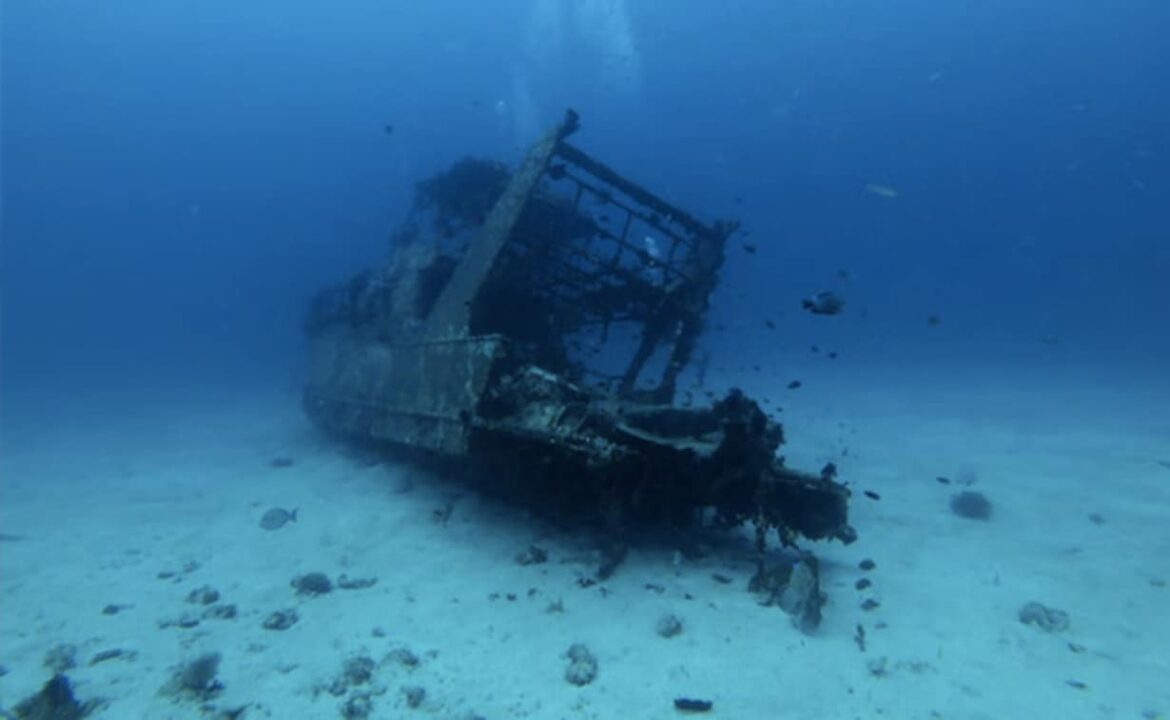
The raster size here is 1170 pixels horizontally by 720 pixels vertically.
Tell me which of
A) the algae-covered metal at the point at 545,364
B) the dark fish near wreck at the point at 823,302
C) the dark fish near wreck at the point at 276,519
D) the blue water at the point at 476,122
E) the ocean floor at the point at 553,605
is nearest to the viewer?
the ocean floor at the point at 553,605

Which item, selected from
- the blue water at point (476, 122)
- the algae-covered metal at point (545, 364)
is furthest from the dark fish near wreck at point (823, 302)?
the blue water at point (476, 122)

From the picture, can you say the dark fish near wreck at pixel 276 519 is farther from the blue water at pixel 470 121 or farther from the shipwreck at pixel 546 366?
the blue water at pixel 470 121

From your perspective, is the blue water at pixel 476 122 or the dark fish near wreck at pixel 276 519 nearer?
the dark fish near wreck at pixel 276 519

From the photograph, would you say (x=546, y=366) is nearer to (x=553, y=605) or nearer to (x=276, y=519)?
(x=276, y=519)

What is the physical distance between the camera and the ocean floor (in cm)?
483

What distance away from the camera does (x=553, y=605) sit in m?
6.12

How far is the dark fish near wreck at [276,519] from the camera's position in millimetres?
9367

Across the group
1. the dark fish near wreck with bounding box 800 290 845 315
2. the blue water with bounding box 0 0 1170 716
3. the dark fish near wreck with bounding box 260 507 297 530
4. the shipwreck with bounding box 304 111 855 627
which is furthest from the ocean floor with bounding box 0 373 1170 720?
the blue water with bounding box 0 0 1170 716

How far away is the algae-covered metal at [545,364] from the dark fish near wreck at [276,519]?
5.87 feet

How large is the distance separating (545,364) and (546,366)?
101 mm

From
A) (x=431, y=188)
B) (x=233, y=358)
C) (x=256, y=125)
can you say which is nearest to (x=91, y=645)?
(x=431, y=188)

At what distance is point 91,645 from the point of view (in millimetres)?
6105

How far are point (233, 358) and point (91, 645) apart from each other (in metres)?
66.0

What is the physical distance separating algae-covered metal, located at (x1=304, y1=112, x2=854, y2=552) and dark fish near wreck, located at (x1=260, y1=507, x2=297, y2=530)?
1788mm
